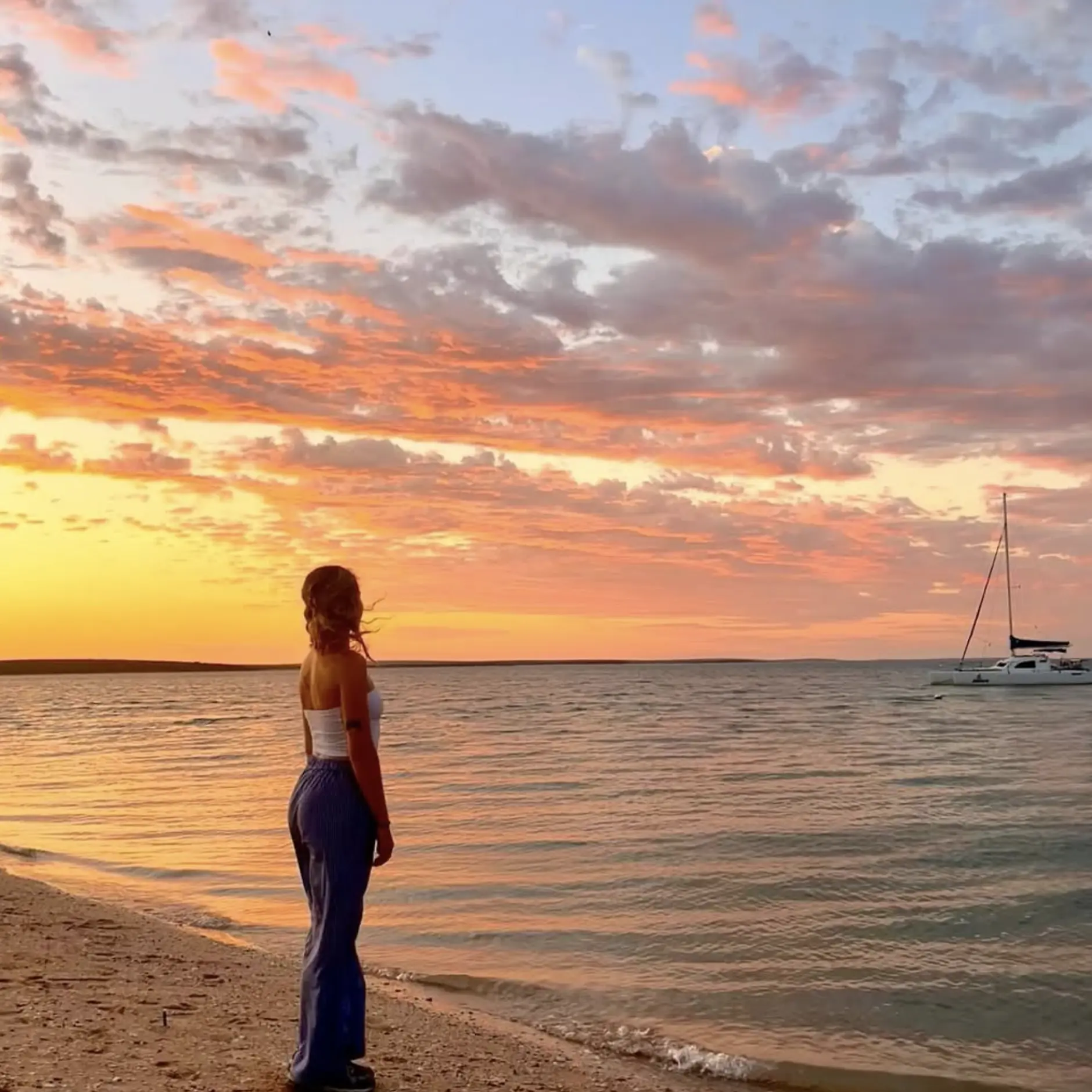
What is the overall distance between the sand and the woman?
17.8 inches

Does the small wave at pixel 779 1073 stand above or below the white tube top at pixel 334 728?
below

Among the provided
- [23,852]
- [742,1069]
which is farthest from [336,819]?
[23,852]

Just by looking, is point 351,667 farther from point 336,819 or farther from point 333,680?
point 336,819

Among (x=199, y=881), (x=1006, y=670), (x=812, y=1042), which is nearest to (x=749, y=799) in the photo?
(x=199, y=881)

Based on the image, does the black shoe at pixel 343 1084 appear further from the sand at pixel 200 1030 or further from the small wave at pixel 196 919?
the small wave at pixel 196 919

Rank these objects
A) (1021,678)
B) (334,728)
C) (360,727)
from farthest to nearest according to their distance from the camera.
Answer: (1021,678)
(334,728)
(360,727)

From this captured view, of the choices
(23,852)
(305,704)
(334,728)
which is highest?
(305,704)

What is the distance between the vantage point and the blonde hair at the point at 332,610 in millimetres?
5336

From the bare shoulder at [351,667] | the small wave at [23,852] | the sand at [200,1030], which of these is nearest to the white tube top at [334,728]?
the bare shoulder at [351,667]

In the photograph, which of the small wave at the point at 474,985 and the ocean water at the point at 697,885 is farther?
the small wave at the point at 474,985

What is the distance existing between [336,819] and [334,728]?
1.37ft

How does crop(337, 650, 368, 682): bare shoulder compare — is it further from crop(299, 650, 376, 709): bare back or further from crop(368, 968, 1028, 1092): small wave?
crop(368, 968, 1028, 1092): small wave

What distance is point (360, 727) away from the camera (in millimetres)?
5277

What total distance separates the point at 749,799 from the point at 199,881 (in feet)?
43.6
